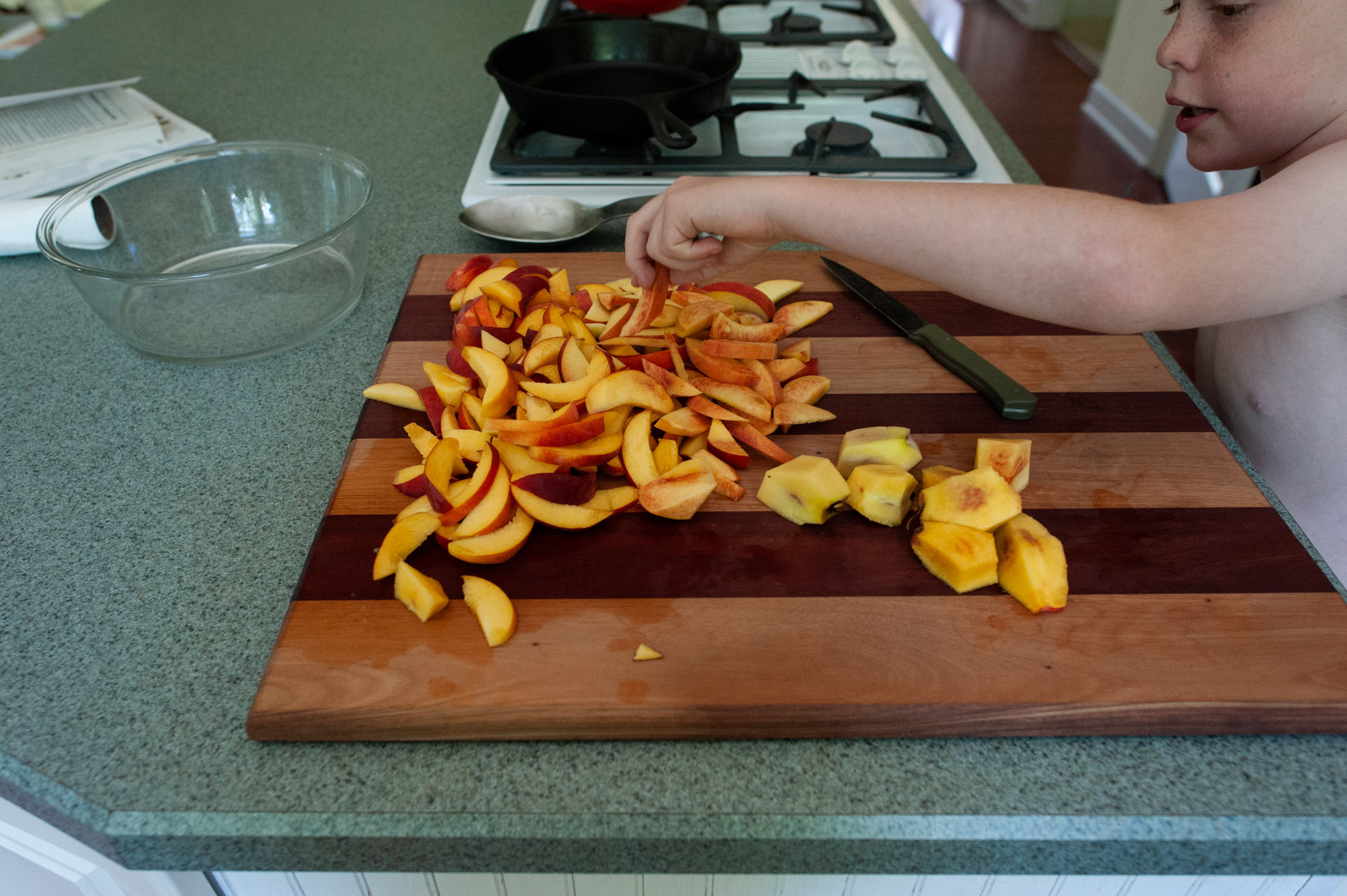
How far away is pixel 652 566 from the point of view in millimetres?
781

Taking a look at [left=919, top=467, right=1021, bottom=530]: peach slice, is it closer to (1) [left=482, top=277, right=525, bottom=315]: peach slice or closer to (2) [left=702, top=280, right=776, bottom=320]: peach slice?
(2) [left=702, top=280, right=776, bottom=320]: peach slice

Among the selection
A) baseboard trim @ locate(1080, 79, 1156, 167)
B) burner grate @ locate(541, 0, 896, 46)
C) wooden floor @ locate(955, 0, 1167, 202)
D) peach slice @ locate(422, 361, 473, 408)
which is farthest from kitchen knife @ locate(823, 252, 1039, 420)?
baseboard trim @ locate(1080, 79, 1156, 167)

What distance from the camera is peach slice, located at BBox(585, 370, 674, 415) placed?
89 cm

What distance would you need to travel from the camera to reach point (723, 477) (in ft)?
2.82

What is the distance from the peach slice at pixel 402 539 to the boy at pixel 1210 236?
0.37m

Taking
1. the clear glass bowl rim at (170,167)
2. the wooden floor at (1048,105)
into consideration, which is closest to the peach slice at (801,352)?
the clear glass bowl rim at (170,167)

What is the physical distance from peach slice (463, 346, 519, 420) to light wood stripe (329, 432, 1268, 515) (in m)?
0.10

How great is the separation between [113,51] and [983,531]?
88.1 inches

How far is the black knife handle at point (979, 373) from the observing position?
944 mm

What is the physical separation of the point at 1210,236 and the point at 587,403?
59cm

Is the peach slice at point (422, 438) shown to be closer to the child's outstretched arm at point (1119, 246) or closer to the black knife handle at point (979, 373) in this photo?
the child's outstretched arm at point (1119, 246)

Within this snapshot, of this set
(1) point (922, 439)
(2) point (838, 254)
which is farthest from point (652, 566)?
(2) point (838, 254)

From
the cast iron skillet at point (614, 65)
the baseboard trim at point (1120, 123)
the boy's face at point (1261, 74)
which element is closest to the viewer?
the boy's face at point (1261, 74)

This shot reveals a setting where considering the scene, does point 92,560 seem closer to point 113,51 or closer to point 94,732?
point 94,732
